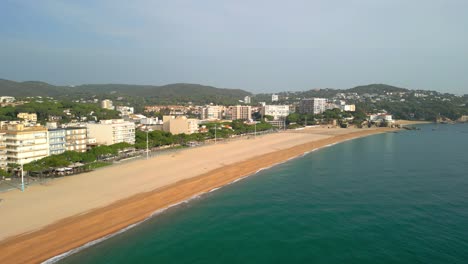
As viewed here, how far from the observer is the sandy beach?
1136 centimetres

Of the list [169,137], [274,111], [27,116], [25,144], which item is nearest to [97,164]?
[25,144]

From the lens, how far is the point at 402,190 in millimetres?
18062

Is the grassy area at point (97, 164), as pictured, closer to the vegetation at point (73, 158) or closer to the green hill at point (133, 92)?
the vegetation at point (73, 158)

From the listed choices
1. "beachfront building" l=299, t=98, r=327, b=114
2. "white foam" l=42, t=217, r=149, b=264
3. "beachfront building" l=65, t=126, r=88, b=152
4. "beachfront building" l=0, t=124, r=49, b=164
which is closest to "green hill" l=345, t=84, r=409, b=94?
"beachfront building" l=299, t=98, r=327, b=114

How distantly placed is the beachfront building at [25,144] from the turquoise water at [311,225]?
13084 mm

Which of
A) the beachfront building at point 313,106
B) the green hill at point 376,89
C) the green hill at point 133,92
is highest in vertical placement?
the green hill at point 376,89

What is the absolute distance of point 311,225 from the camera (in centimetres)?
1320

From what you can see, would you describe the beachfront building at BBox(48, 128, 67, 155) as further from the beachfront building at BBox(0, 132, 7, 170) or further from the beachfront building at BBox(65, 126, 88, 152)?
the beachfront building at BBox(0, 132, 7, 170)

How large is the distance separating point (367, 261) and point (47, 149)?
21916 millimetres

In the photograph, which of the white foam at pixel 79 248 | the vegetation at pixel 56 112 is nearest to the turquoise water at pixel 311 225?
the white foam at pixel 79 248

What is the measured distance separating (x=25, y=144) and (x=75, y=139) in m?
5.16

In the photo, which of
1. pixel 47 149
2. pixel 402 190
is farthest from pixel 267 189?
pixel 47 149

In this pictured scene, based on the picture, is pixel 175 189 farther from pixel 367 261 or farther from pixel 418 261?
pixel 418 261

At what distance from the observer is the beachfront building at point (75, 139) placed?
26719 mm
